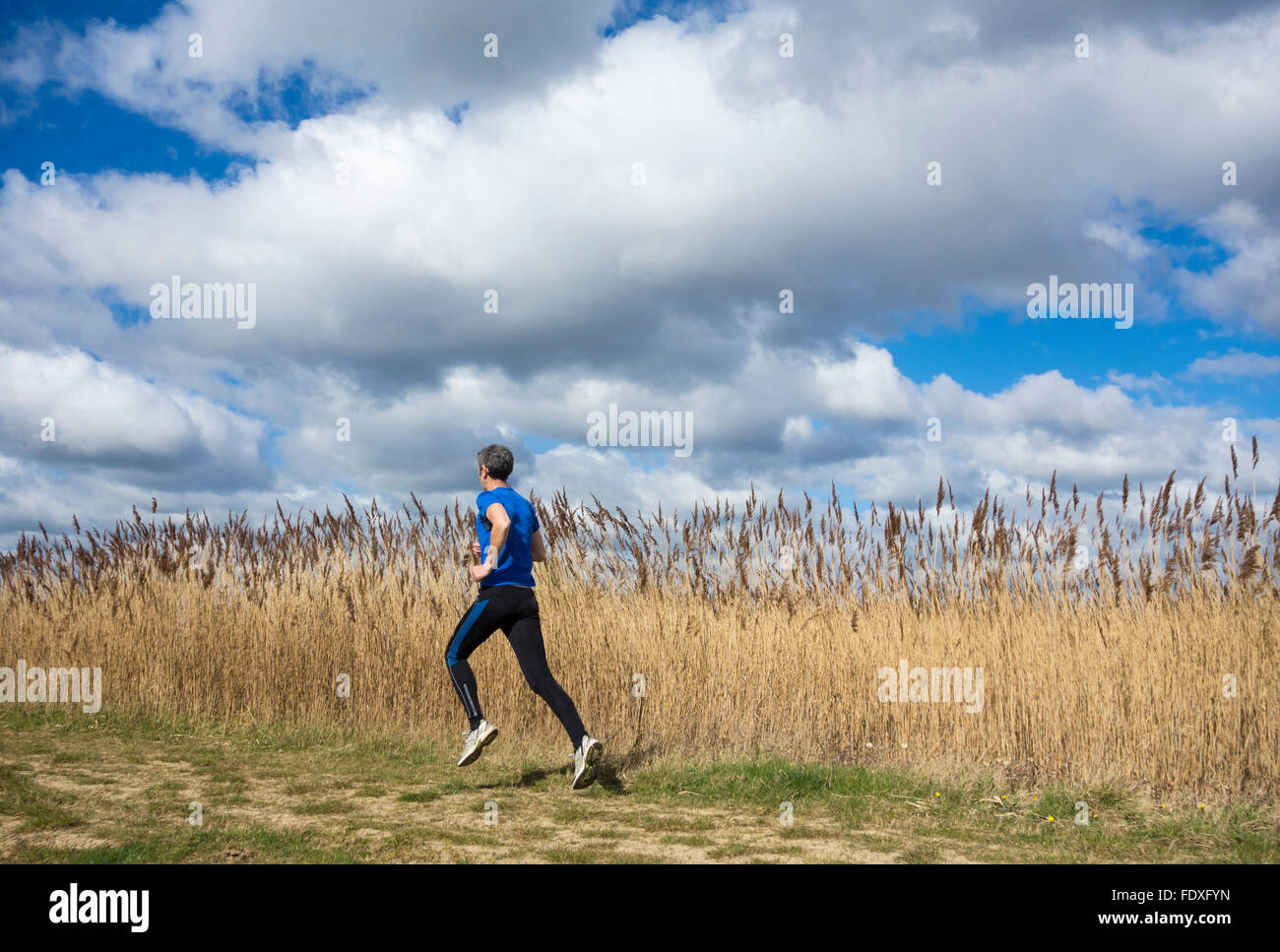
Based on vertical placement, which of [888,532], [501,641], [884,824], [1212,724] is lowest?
[884,824]

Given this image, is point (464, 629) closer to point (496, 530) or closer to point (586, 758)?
point (496, 530)

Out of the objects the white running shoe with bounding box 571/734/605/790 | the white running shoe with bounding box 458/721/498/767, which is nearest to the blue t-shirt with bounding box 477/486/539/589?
Result: the white running shoe with bounding box 458/721/498/767

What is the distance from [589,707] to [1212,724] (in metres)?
4.75

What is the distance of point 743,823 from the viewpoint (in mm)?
5199

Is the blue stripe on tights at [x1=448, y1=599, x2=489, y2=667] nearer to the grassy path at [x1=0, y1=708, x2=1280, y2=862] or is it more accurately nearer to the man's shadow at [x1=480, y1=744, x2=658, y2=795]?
the grassy path at [x1=0, y1=708, x2=1280, y2=862]

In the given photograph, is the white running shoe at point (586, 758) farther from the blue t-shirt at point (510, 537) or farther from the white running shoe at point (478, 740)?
the blue t-shirt at point (510, 537)

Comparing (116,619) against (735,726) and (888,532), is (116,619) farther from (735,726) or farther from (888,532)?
(888,532)

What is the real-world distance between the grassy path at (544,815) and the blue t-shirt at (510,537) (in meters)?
1.43

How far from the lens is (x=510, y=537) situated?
564 cm

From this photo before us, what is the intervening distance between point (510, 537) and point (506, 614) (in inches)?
20.1

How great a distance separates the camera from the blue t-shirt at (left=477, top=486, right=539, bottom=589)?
18.4ft

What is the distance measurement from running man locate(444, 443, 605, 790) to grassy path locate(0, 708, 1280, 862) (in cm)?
41

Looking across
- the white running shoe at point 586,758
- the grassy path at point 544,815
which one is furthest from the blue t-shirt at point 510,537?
the grassy path at point 544,815
